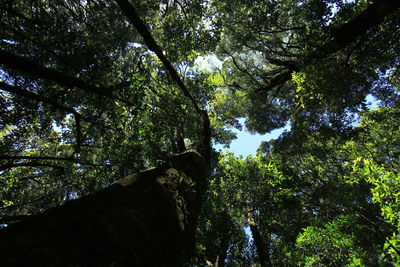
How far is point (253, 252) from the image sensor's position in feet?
33.1

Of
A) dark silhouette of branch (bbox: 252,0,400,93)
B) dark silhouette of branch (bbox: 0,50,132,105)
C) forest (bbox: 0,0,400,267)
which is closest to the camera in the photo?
forest (bbox: 0,0,400,267)

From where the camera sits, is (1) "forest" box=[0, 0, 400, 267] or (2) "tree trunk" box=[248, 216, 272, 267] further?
(2) "tree trunk" box=[248, 216, 272, 267]

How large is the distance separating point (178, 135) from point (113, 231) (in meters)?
5.99

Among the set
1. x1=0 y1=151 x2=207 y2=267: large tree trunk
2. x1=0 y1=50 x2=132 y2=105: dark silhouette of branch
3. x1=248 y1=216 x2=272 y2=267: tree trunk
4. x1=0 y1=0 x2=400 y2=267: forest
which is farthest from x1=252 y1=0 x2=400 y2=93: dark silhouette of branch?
x1=248 y1=216 x2=272 y2=267: tree trunk

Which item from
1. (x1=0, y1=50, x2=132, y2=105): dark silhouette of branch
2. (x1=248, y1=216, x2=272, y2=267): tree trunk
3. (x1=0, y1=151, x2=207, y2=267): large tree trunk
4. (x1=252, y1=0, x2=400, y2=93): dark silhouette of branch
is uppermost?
(x1=252, y1=0, x2=400, y2=93): dark silhouette of branch

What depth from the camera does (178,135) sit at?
25.1 ft

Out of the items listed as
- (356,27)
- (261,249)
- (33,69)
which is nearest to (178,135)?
(33,69)

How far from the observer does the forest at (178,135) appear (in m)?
2.22

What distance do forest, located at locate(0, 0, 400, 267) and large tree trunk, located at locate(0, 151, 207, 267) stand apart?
14 millimetres

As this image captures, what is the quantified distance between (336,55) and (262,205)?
8.15m

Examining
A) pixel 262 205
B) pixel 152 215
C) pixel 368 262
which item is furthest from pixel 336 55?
pixel 152 215

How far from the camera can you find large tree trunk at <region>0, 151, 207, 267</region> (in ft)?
4.11

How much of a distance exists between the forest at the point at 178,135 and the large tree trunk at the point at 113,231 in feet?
0.05

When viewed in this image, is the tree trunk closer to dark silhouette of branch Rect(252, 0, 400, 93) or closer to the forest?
the forest
